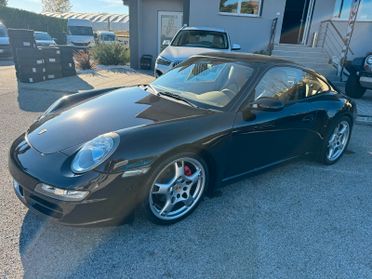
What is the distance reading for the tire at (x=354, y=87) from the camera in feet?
26.1

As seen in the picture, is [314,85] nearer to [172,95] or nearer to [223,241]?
[172,95]

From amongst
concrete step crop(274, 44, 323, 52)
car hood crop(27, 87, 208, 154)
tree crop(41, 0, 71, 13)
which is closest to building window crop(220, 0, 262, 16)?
concrete step crop(274, 44, 323, 52)

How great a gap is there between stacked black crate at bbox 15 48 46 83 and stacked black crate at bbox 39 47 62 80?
0.20 metres

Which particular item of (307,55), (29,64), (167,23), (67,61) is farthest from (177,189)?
(167,23)

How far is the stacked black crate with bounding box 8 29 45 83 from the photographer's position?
328 inches

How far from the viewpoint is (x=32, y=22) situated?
25516 millimetres

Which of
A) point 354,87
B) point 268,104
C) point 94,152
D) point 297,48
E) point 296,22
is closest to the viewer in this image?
point 94,152

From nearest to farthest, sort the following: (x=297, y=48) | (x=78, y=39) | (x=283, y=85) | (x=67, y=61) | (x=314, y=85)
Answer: (x=283, y=85)
(x=314, y=85)
(x=67, y=61)
(x=297, y=48)
(x=78, y=39)

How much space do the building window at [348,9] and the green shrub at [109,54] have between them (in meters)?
9.42

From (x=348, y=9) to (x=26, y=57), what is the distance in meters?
11.4

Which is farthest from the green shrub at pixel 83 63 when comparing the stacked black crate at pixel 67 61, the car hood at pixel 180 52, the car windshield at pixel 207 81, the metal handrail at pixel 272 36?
the car windshield at pixel 207 81

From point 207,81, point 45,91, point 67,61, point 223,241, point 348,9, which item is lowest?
point 45,91

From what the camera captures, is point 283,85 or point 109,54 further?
point 109,54

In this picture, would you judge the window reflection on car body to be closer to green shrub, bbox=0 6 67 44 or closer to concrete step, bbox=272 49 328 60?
concrete step, bbox=272 49 328 60
